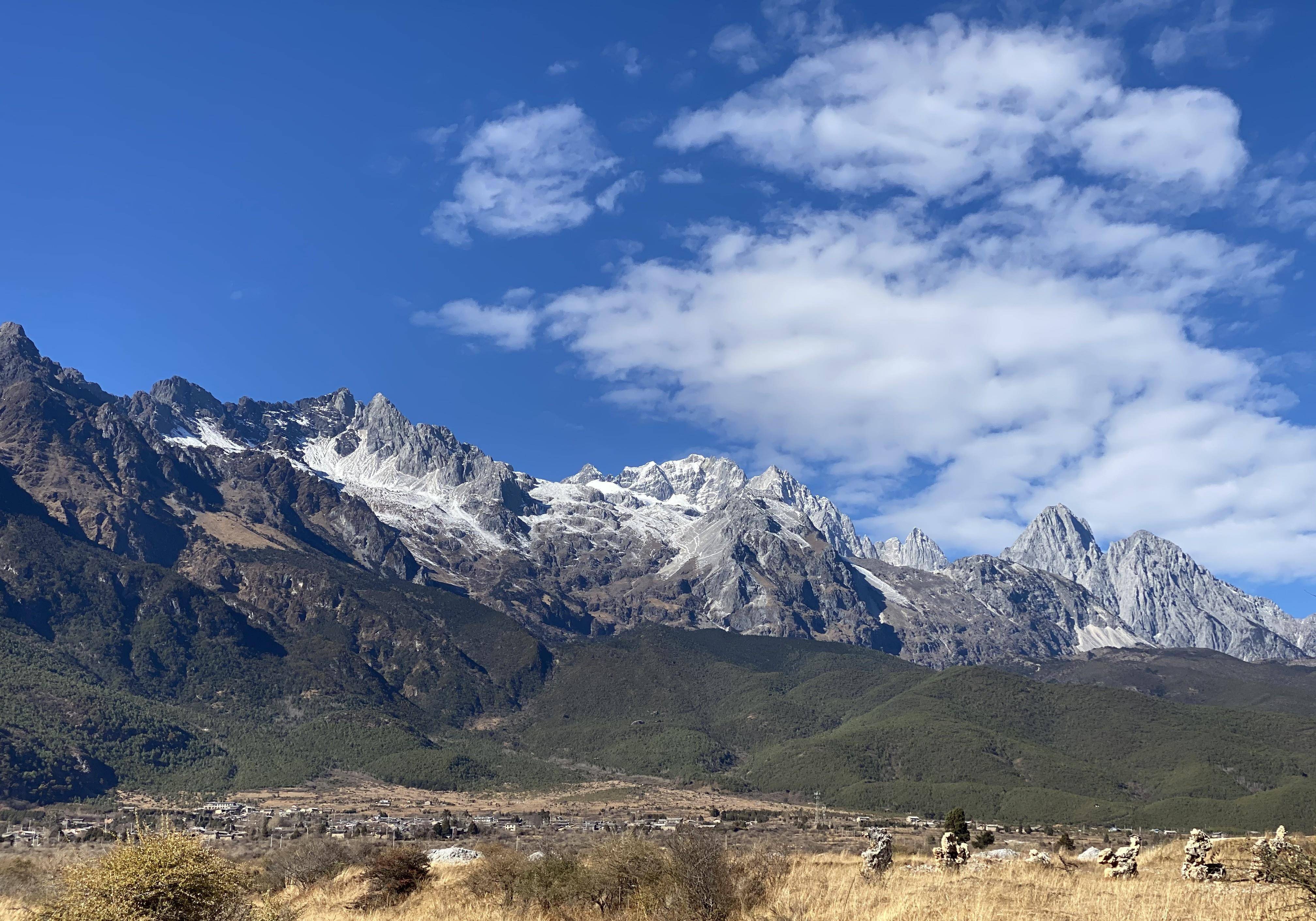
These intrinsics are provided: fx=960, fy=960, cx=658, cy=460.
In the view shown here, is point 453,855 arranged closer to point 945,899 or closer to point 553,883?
point 553,883

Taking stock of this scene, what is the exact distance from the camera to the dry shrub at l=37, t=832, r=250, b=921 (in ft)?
85.3

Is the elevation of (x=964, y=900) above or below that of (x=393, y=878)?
above

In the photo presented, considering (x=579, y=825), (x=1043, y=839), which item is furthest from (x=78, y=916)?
(x=579, y=825)

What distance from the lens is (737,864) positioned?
38875mm

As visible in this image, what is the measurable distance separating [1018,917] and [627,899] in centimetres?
1475

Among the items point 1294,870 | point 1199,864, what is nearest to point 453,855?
point 1199,864

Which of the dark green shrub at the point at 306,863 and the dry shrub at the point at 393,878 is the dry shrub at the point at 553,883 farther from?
the dark green shrub at the point at 306,863

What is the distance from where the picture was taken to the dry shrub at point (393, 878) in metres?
46.2

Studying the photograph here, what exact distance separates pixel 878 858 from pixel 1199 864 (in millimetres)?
14372

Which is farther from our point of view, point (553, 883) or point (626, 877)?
point (553, 883)

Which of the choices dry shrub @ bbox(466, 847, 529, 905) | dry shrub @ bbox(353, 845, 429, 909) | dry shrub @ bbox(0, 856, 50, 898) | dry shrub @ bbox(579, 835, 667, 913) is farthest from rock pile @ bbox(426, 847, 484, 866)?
dry shrub @ bbox(579, 835, 667, 913)

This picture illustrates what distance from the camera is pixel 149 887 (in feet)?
86.7

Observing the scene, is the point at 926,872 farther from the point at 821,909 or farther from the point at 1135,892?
the point at 821,909

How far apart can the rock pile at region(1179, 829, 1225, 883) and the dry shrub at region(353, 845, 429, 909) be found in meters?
35.2
